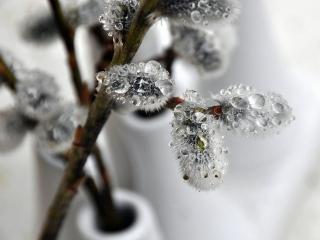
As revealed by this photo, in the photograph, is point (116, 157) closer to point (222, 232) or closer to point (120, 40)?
point (222, 232)

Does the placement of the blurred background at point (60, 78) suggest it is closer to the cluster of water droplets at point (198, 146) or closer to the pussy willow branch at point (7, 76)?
the pussy willow branch at point (7, 76)

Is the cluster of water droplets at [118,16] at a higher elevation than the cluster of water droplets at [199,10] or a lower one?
lower

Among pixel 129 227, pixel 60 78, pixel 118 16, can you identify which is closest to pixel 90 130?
pixel 118 16

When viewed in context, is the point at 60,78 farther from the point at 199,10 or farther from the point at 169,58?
the point at 199,10

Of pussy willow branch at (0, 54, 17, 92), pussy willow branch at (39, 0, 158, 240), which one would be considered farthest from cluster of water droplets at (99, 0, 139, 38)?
pussy willow branch at (0, 54, 17, 92)

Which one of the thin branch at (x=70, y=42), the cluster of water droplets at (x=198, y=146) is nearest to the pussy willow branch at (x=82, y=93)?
the thin branch at (x=70, y=42)
